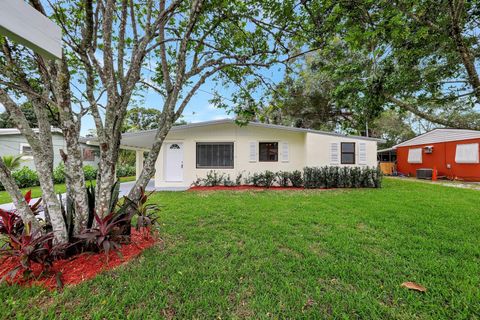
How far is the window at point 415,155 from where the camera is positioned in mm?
15001

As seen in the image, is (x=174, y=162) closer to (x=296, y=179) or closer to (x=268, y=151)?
(x=268, y=151)

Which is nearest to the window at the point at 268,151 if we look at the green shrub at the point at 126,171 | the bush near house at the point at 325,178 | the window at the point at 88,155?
the bush near house at the point at 325,178

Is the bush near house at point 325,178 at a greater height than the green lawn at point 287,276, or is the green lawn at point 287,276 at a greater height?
the bush near house at point 325,178

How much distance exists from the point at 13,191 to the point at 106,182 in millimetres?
930

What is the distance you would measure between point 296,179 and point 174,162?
626cm

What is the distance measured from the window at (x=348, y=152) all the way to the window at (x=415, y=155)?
8.75 meters

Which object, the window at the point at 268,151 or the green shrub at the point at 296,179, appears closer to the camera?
the green shrub at the point at 296,179

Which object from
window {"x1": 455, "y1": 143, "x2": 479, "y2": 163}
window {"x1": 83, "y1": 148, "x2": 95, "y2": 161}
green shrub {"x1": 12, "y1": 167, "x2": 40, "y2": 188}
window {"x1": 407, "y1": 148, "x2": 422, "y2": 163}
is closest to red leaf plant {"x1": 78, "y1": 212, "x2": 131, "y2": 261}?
green shrub {"x1": 12, "y1": 167, "x2": 40, "y2": 188}

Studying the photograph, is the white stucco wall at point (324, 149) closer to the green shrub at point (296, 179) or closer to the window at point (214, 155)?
the green shrub at point (296, 179)

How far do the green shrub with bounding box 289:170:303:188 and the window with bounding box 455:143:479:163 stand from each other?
1055cm

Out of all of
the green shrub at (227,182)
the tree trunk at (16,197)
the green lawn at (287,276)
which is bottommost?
the green lawn at (287,276)

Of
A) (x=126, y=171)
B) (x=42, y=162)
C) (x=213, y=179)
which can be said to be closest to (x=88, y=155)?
(x=126, y=171)

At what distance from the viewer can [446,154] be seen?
43.6 ft

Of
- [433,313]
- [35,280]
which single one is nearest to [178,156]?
[35,280]
